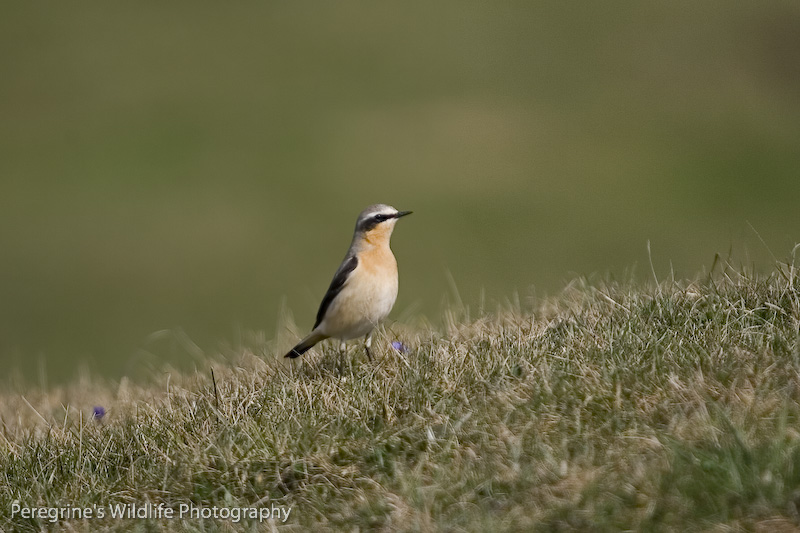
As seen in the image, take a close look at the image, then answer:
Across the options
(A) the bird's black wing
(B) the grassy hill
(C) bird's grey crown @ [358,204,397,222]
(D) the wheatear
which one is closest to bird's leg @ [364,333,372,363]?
(D) the wheatear

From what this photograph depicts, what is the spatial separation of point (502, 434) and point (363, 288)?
2.89 metres

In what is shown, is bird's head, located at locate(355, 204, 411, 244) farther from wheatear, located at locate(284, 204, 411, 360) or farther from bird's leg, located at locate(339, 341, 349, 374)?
bird's leg, located at locate(339, 341, 349, 374)

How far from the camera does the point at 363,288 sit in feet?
24.8

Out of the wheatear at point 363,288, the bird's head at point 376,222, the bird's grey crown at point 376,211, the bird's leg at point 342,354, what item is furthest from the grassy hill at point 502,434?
the bird's grey crown at point 376,211

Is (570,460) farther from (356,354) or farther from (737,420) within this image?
(356,354)

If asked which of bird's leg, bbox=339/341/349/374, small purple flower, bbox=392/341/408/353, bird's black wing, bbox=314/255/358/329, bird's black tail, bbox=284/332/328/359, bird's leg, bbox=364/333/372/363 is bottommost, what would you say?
bird's black tail, bbox=284/332/328/359

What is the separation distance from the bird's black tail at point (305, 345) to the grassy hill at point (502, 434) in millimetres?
995

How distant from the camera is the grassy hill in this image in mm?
4176

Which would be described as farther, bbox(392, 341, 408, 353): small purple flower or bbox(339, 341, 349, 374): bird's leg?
bbox(339, 341, 349, 374): bird's leg

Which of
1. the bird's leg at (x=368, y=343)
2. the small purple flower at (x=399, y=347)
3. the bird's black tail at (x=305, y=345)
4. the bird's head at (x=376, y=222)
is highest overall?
the bird's head at (x=376, y=222)

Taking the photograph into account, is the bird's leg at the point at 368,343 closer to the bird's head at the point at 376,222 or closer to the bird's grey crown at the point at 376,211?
the bird's head at the point at 376,222

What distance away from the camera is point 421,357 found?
6.09 metres

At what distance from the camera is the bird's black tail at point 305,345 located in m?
8.05

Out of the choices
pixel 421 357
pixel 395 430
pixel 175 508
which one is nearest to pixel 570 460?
pixel 395 430
